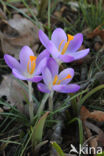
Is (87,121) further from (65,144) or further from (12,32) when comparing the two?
(12,32)

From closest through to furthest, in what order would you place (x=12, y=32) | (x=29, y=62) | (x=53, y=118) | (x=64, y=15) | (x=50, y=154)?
(x=29, y=62)
(x=50, y=154)
(x=53, y=118)
(x=12, y=32)
(x=64, y=15)

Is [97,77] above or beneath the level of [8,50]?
beneath

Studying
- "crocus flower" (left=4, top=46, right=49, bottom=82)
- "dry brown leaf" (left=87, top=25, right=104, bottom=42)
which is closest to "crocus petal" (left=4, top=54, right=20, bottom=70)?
"crocus flower" (left=4, top=46, right=49, bottom=82)

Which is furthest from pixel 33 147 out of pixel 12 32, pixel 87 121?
pixel 12 32

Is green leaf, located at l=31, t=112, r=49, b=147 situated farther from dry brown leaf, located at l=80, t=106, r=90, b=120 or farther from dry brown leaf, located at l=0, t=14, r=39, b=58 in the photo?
dry brown leaf, located at l=0, t=14, r=39, b=58

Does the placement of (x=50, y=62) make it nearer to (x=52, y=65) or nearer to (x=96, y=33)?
(x=52, y=65)

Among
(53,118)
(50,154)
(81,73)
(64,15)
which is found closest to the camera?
(50,154)

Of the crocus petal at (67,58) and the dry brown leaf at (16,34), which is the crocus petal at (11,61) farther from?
the dry brown leaf at (16,34)
